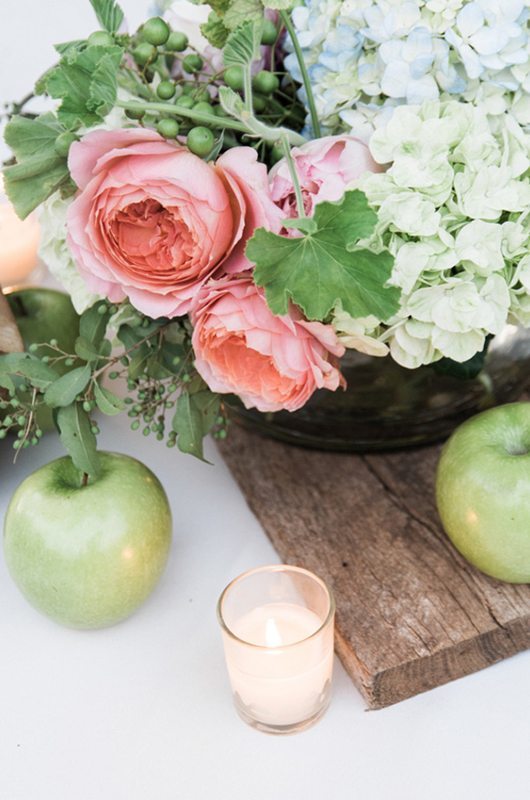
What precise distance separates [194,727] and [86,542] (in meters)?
0.15

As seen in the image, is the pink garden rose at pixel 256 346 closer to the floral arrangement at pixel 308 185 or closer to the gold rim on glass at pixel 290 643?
the floral arrangement at pixel 308 185

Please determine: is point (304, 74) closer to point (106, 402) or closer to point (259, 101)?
point (259, 101)

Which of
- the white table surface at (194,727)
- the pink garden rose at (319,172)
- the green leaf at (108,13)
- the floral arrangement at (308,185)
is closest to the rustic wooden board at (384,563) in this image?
the white table surface at (194,727)

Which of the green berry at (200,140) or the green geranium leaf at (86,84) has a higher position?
the green geranium leaf at (86,84)

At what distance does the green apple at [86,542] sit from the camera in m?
0.66

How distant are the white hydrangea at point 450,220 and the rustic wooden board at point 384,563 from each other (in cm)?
19

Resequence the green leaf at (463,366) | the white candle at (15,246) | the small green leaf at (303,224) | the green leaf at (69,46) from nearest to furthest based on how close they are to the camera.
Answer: the small green leaf at (303,224) < the green leaf at (69,46) < the green leaf at (463,366) < the white candle at (15,246)

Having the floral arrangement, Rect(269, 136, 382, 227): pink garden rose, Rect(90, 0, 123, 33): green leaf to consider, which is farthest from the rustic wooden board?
Rect(90, 0, 123, 33): green leaf

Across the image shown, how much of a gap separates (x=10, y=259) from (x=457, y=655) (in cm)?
66

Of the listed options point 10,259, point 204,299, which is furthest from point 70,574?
point 10,259

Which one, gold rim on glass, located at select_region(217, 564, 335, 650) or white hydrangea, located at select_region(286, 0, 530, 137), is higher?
white hydrangea, located at select_region(286, 0, 530, 137)

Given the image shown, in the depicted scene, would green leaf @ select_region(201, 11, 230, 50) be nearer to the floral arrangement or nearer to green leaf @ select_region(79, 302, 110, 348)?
the floral arrangement

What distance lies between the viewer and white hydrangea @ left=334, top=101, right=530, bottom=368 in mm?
586

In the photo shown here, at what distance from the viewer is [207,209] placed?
57cm
